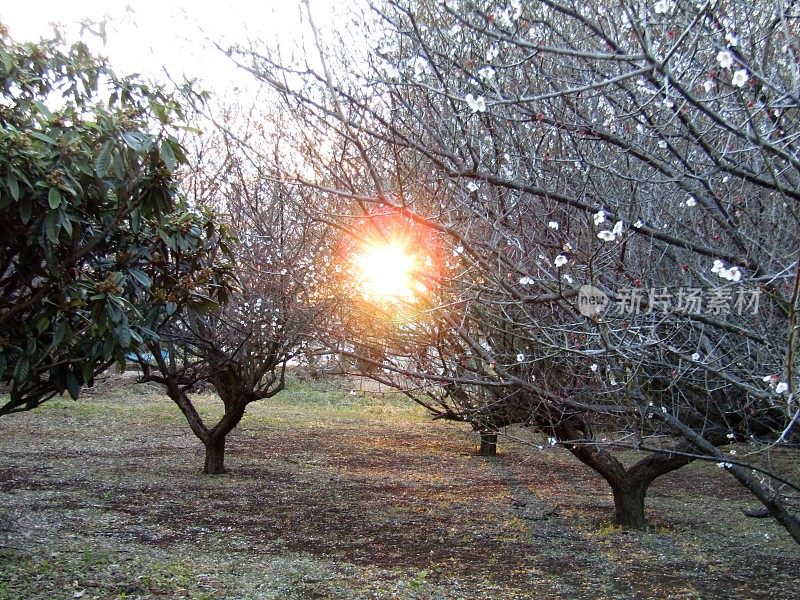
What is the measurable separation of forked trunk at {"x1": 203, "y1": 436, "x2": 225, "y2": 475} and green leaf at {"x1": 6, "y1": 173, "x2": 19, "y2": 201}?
6.61 m

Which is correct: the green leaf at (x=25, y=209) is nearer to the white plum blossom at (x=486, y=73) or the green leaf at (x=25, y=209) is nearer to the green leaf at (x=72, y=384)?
the green leaf at (x=72, y=384)

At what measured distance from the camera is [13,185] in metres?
3.79

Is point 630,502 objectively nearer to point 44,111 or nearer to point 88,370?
point 88,370

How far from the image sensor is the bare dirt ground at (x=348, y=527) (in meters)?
5.59

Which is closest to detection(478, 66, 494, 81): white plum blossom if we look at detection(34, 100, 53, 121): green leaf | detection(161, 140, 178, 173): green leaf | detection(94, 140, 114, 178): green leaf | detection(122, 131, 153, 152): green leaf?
detection(161, 140, 178, 173): green leaf

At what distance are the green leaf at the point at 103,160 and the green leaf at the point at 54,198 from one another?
8.7 inches

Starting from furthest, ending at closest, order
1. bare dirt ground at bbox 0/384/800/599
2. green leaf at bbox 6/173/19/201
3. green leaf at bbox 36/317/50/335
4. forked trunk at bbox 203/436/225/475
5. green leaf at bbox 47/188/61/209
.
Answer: forked trunk at bbox 203/436/225/475 < bare dirt ground at bbox 0/384/800/599 < green leaf at bbox 36/317/50/335 < green leaf at bbox 47/188/61/209 < green leaf at bbox 6/173/19/201

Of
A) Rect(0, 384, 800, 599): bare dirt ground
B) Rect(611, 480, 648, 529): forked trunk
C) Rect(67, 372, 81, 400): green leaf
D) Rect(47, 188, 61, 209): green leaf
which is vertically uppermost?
Rect(47, 188, 61, 209): green leaf

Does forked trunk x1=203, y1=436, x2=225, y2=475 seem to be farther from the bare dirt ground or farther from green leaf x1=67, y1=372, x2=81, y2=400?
green leaf x1=67, y1=372, x2=81, y2=400

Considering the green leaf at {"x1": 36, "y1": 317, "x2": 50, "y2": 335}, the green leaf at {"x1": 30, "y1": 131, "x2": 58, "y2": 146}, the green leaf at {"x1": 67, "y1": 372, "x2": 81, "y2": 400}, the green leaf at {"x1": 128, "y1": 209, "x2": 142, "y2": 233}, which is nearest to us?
the green leaf at {"x1": 30, "y1": 131, "x2": 58, "y2": 146}

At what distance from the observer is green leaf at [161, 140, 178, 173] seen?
13.1ft

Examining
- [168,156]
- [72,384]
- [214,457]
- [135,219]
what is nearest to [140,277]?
[135,219]

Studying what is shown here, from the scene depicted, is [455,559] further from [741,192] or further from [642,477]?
[741,192]

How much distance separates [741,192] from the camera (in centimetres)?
409
